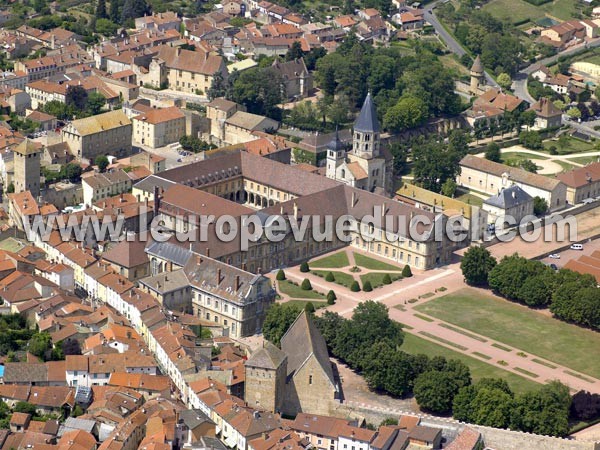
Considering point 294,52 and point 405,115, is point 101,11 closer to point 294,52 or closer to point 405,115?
point 294,52

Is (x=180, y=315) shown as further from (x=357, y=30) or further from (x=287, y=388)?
(x=357, y=30)

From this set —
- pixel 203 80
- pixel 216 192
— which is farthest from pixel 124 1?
pixel 216 192

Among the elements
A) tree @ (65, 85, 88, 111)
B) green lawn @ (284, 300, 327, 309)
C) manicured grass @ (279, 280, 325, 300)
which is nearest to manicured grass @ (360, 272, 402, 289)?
manicured grass @ (279, 280, 325, 300)

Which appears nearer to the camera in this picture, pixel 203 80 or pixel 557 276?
pixel 557 276

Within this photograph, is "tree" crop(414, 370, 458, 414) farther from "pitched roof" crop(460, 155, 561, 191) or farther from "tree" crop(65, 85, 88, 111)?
"tree" crop(65, 85, 88, 111)

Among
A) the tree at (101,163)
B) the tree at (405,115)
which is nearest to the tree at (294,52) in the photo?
the tree at (405,115)

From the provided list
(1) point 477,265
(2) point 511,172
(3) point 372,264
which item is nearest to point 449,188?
(2) point 511,172
